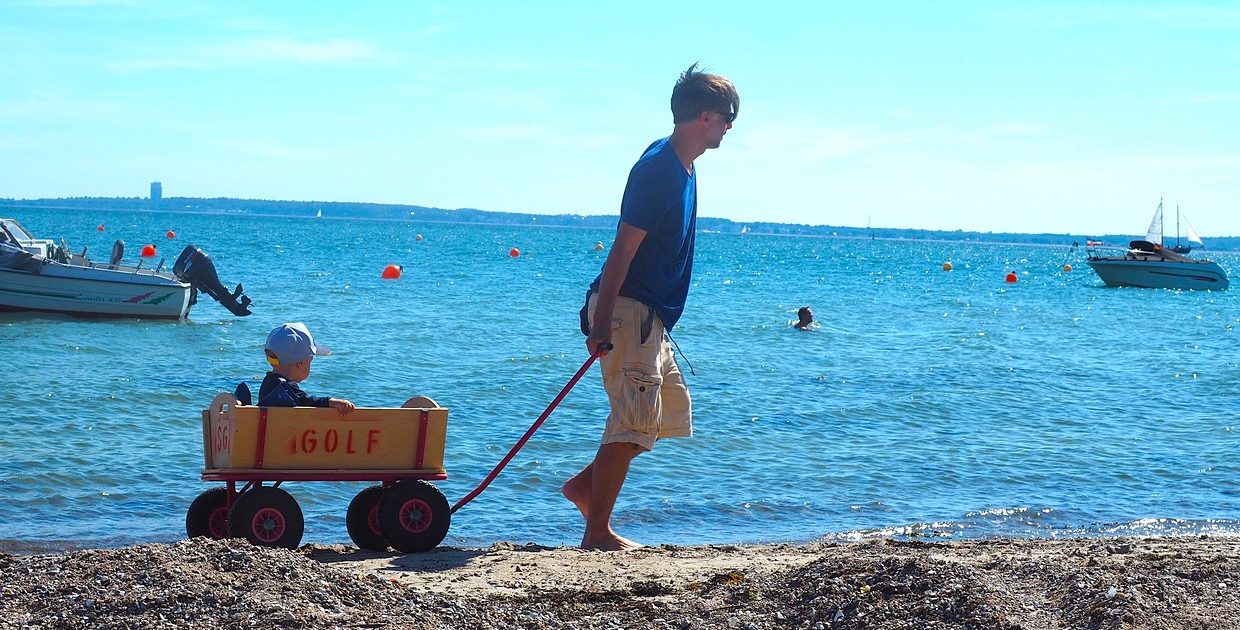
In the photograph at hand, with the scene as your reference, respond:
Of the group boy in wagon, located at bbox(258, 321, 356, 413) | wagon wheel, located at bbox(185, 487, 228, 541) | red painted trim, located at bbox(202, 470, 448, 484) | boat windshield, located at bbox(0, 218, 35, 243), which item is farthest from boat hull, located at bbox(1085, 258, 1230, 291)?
wagon wheel, located at bbox(185, 487, 228, 541)

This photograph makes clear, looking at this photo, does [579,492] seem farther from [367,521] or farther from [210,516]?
[210,516]

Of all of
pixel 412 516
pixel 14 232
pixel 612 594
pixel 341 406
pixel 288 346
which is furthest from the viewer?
pixel 14 232

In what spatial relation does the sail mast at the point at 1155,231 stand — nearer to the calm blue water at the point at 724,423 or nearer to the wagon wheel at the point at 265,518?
the calm blue water at the point at 724,423

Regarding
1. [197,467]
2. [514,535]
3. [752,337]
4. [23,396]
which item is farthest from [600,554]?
[752,337]

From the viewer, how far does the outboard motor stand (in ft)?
70.5

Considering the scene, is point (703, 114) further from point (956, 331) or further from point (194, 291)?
point (956, 331)

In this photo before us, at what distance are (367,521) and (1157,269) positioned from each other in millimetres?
44941

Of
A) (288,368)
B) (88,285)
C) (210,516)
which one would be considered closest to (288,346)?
(288,368)

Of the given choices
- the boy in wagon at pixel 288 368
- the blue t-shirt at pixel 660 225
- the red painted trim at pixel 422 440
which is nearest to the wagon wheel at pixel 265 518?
the boy in wagon at pixel 288 368

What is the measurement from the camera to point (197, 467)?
9305mm

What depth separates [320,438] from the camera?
5523mm

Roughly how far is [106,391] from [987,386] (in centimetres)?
1019

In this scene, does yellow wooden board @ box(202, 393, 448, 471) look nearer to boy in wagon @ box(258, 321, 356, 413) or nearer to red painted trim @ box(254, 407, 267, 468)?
red painted trim @ box(254, 407, 267, 468)

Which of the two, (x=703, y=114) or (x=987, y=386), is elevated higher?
(x=703, y=114)
